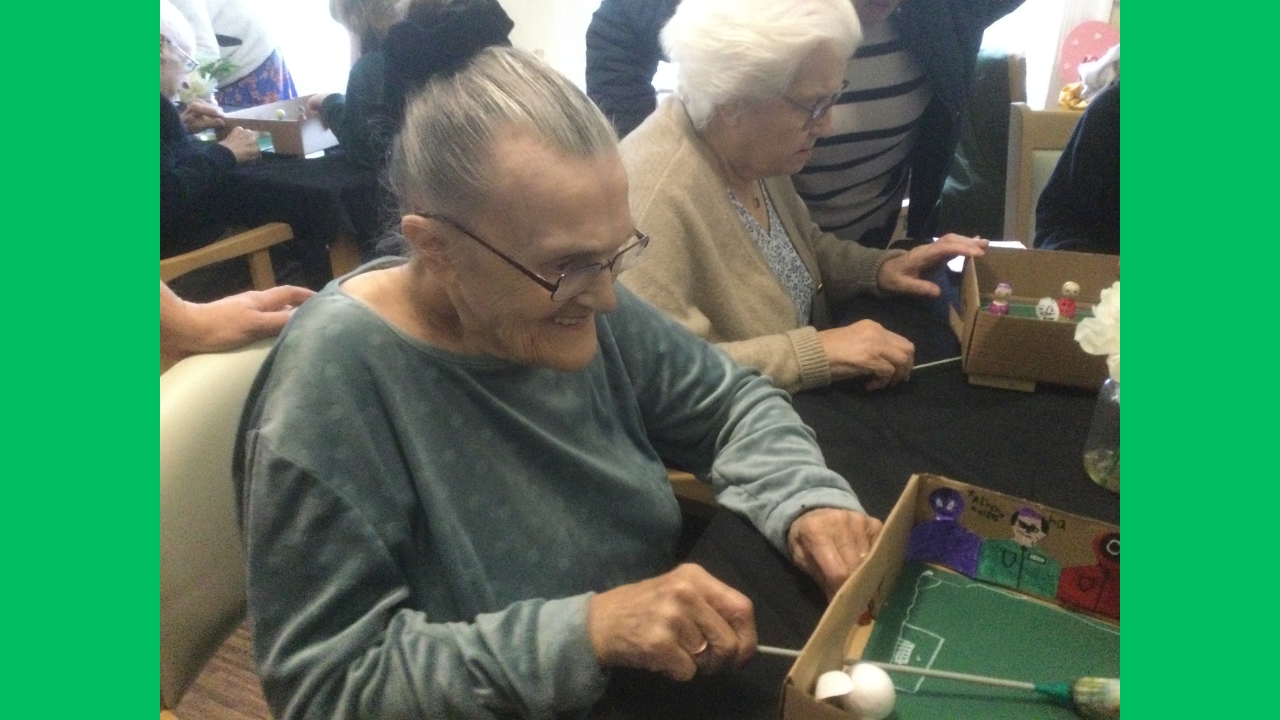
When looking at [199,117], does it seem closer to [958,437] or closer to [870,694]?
[958,437]

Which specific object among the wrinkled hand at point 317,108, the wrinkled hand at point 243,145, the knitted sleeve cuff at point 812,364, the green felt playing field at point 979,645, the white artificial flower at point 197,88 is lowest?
the green felt playing field at point 979,645

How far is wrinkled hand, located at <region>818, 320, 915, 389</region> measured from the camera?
1305 mm

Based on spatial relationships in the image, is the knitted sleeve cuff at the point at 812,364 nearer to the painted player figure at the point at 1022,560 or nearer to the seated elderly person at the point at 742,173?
the seated elderly person at the point at 742,173

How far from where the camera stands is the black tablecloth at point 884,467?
805 mm

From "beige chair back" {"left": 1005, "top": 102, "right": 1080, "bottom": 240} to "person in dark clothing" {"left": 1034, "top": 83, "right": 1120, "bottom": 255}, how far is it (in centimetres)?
44

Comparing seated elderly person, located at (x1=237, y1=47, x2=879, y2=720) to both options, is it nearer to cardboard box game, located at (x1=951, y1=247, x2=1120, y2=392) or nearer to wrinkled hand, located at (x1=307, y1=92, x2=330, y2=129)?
cardboard box game, located at (x1=951, y1=247, x2=1120, y2=392)

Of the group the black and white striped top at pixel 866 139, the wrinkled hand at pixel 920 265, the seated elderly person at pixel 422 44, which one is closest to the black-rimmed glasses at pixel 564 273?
the seated elderly person at pixel 422 44

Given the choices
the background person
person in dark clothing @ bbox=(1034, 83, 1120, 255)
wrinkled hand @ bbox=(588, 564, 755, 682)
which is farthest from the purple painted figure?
the background person

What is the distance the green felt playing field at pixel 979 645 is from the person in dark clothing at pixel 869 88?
121cm

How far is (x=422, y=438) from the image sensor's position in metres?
0.87

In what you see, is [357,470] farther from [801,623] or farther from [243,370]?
[801,623]

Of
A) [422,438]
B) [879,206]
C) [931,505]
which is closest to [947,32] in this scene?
[879,206]

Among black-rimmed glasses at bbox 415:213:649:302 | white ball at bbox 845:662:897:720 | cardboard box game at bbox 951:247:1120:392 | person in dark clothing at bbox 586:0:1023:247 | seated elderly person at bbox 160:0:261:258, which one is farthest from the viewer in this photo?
seated elderly person at bbox 160:0:261:258

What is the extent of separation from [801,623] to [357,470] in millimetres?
481
